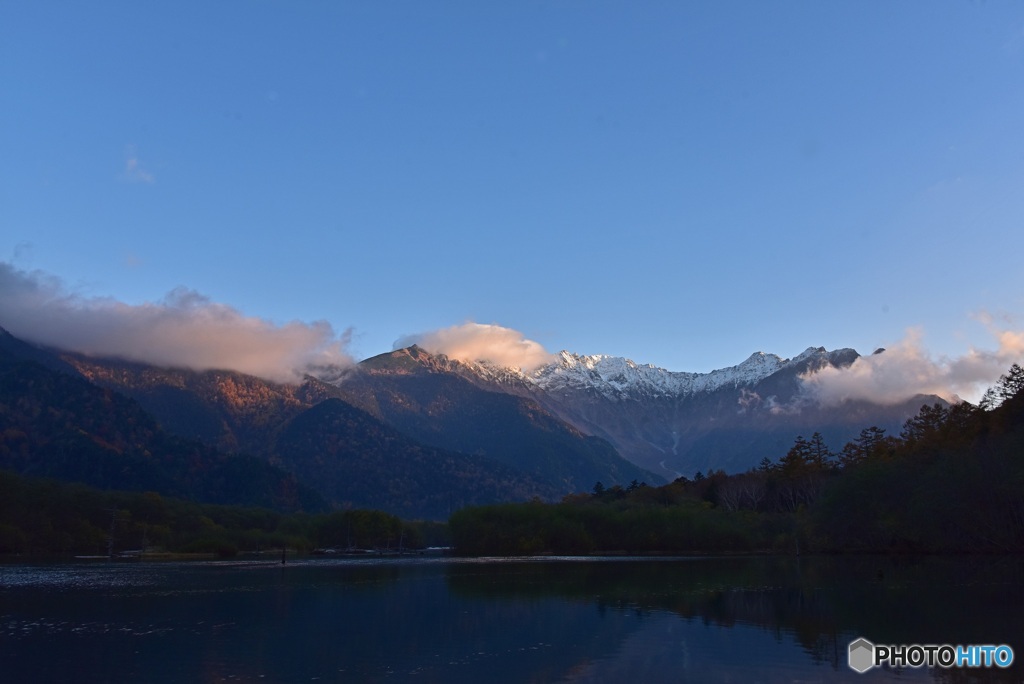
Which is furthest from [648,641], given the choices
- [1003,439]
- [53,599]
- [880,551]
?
[880,551]

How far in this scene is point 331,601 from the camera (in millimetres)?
72875

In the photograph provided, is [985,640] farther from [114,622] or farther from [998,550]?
[998,550]

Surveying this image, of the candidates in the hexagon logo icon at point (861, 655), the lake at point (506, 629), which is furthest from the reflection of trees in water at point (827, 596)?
the hexagon logo icon at point (861, 655)

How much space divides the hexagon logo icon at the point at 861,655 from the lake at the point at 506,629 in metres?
0.59

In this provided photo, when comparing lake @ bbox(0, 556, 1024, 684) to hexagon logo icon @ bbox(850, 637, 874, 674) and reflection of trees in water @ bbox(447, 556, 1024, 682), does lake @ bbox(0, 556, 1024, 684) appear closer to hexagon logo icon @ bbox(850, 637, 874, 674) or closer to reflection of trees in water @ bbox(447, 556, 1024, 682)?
reflection of trees in water @ bbox(447, 556, 1024, 682)

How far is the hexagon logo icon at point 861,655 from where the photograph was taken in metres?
36.8

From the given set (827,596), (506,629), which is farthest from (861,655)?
(827,596)

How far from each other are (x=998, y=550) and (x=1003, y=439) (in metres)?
15.0

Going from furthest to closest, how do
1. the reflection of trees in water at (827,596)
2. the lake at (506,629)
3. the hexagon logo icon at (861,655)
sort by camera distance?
the reflection of trees in water at (827,596)
the lake at (506,629)
the hexagon logo icon at (861,655)

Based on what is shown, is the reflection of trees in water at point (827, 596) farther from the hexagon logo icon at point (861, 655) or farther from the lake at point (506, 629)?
the hexagon logo icon at point (861, 655)

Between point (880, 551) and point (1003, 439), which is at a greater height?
point (1003, 439)

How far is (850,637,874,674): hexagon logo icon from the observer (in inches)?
1447

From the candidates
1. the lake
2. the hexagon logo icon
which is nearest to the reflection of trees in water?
the lake

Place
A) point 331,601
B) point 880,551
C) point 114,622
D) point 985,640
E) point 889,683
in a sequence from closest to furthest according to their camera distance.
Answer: point 889,683 < point 985,640 < point 114,622 < point 331,601 < point 880,551
